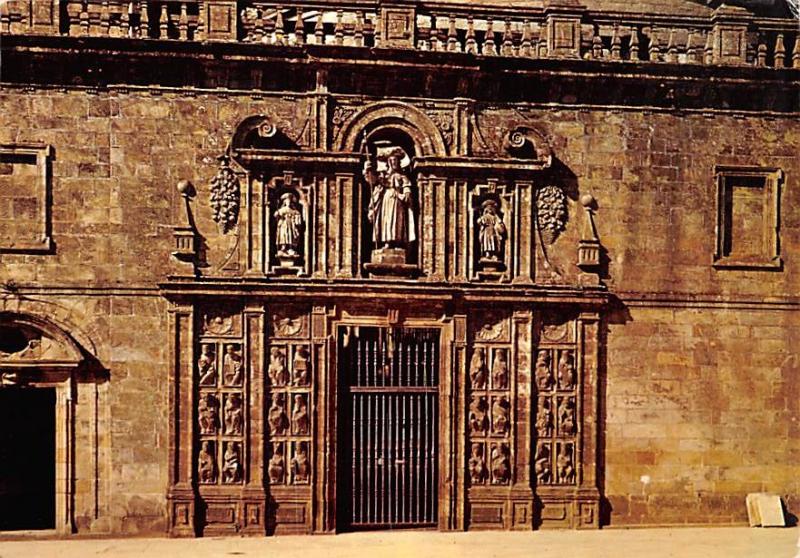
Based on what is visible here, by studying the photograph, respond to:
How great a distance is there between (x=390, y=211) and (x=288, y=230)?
155 cm

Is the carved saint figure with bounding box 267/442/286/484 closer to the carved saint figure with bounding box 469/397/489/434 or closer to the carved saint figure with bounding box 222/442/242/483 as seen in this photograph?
the carved saint figure with bounding box 222/442/242/483

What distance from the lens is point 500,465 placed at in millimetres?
11977

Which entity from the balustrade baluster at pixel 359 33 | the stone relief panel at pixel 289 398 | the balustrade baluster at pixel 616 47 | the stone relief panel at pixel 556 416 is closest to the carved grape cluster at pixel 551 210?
the stone relief panel at pixel 556 416

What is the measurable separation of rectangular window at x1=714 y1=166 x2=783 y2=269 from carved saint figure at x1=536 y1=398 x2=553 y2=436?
3464 mm

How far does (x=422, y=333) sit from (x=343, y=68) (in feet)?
13.6

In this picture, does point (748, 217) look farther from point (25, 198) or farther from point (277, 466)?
point (25, 198)

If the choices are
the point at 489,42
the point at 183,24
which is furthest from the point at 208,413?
the point at 489,42

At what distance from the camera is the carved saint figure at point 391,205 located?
1194cm

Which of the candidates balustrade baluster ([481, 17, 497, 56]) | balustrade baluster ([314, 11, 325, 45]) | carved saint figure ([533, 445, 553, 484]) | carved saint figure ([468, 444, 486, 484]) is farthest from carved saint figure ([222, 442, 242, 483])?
balustrade baluster ([481, 17, 497, 56])

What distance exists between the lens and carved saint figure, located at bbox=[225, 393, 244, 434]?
1166cm

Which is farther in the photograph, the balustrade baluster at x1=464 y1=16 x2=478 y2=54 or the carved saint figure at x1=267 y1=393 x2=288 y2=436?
the balustrade baluster at x1=464 y1=16 x2=478 y2=54

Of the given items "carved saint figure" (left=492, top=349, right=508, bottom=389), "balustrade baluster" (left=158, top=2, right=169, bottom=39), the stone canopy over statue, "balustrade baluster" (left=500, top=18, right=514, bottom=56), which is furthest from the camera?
"balustrade baluster" (left=500, top=18, right=514, bottom=56)

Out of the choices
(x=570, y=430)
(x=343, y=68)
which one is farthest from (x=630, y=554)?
(x=343, y=68)

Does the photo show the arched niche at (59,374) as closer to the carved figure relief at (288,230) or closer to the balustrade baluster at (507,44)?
the carved figure relief at (288,230)
